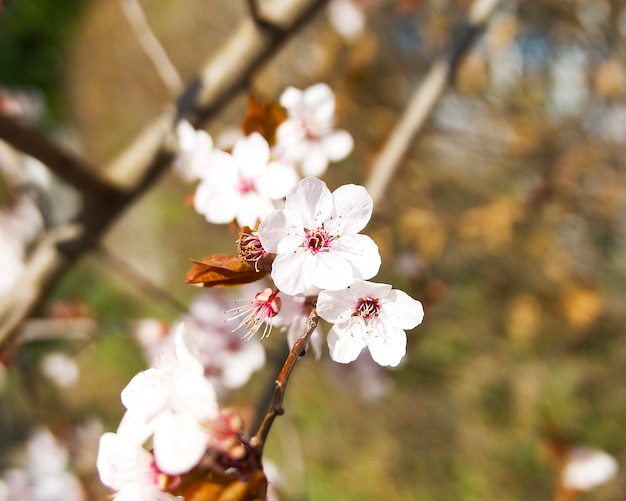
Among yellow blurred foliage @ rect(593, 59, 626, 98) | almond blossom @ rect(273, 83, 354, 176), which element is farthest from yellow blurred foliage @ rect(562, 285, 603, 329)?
almond blossom @ rect(273, 83, 354, 176)

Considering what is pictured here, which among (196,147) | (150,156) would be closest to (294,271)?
(196,147)

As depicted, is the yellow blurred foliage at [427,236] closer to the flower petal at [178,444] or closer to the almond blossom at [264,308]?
the almond blossom at [264,308]

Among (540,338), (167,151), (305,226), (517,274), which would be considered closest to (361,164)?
(517,274)

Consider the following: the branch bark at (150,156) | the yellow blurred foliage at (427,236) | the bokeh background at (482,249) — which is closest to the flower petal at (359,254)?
the branch bark at (150,156)

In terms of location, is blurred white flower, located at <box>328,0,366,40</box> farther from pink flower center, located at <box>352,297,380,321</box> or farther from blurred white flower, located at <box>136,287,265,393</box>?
pink flower center, located at <box>352,297,380,321</box>

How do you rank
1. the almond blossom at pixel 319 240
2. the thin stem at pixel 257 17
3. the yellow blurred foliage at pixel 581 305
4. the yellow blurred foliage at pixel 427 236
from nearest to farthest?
the almond blossom at pixel 319 240 < the thin stem at pixel 257 17 < the yellow blurred foliage at pixel 581 305 < the yellow blurred foliage at pixel 427 236
